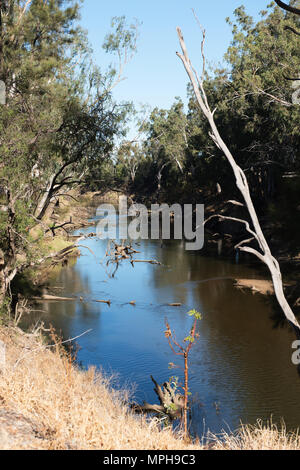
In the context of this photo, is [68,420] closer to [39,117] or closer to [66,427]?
[66,427]

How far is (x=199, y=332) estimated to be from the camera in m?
17.0

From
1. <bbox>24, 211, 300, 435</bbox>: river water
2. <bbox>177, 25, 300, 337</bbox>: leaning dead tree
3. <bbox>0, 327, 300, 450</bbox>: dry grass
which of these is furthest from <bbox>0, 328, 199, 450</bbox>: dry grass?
<bbox>24, 211, 300, 435</bbox>: river water

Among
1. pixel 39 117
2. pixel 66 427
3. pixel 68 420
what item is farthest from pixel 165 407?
pixel 39 117

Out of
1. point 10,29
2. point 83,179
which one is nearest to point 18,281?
point 83,179

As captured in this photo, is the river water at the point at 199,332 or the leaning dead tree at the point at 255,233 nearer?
the leaning dead tree at the point at 255,233

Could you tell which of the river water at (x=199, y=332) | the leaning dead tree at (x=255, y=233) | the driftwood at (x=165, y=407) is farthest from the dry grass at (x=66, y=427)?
the river water at (x=199, y=332)

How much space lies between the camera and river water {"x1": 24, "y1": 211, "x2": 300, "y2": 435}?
1228 centimetres

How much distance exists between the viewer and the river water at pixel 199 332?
40.3ft

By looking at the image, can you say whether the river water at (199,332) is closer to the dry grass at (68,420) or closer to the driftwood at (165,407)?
the driftwood at (165,407)

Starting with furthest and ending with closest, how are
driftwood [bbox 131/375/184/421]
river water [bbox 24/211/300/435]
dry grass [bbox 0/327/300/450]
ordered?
river water [bbox 24/211/300/435] < driftwood [bbox 131/375/184/421] < dry grass [bbox 0/327/300/450]

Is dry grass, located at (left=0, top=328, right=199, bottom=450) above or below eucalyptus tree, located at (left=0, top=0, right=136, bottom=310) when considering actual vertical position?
below

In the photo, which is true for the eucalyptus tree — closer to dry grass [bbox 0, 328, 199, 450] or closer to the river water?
the river water
